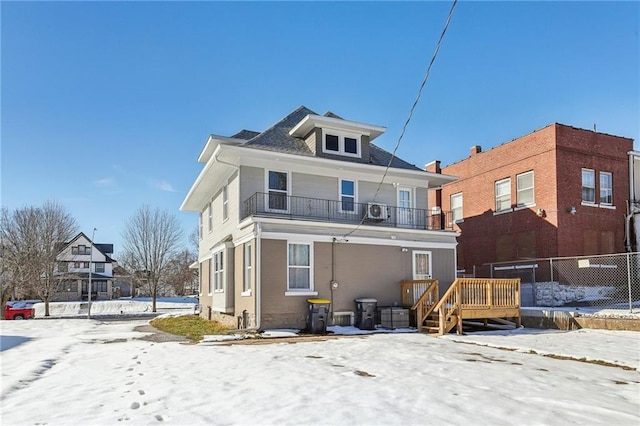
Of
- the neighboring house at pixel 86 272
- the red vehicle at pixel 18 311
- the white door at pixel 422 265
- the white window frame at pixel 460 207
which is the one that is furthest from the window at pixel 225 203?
the neighboring house at pixel 86 272

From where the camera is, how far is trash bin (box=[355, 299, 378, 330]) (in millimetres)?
15594

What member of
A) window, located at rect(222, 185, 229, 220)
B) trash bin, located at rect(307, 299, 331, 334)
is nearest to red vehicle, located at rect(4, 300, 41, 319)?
window, located at rect(222, 185, 229, 220)

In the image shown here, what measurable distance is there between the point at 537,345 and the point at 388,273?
624 centimetres

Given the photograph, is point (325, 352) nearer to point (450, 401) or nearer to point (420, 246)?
point (450, 401)

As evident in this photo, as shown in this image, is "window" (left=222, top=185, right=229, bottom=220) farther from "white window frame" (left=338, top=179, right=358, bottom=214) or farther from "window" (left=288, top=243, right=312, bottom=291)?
"white window frame" (left=338, top=179, right=358, bottom=214)

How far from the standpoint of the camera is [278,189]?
1698 cm

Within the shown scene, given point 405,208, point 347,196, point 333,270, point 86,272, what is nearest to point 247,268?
point 333,270

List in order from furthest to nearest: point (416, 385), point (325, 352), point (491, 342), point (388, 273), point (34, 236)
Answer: point (34, 236) → point (388, 273) → point (491, 342) → point (325, 352) → point (416, 385)

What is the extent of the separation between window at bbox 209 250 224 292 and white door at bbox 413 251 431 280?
7.64 m

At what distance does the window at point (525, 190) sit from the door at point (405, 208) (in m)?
5.63

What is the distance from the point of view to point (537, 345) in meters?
11.8

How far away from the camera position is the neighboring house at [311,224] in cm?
1526

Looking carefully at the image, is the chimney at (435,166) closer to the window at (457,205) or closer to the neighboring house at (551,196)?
the window at (457,205)

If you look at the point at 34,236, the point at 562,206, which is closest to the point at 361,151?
the point at 562,206
